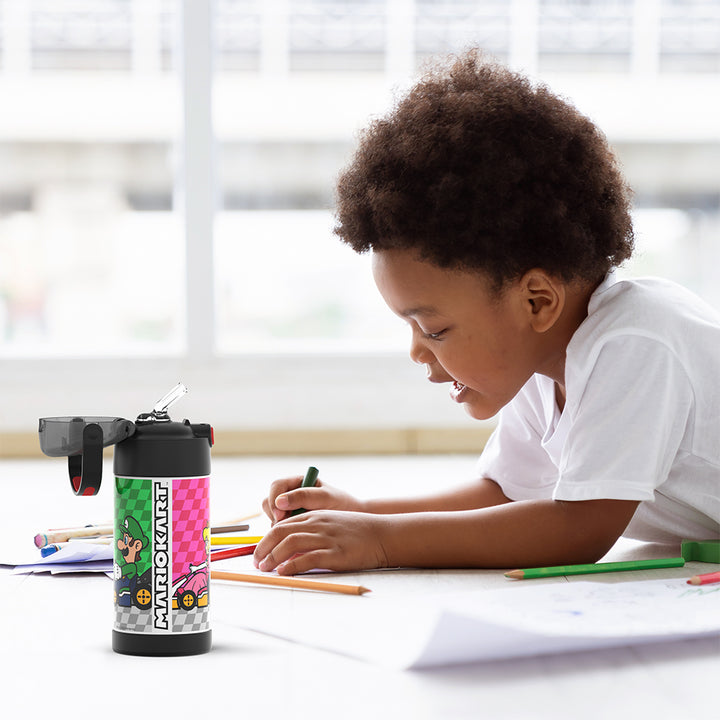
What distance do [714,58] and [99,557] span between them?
2244 millimetres

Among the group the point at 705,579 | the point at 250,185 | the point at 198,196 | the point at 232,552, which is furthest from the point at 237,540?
the point at 250,185

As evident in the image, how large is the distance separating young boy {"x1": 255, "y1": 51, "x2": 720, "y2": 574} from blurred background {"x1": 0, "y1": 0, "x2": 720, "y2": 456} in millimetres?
1418

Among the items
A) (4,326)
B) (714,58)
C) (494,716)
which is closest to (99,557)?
(494,716)

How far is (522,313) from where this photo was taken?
0.99m

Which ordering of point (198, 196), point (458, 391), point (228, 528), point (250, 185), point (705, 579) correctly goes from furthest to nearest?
point (250, 185) < point (198, 196) < point (228, 528) < point (458, 391) < point (705, 579)

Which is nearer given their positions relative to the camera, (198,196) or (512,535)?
(512,535)

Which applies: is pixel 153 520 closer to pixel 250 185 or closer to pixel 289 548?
pixel 289 548

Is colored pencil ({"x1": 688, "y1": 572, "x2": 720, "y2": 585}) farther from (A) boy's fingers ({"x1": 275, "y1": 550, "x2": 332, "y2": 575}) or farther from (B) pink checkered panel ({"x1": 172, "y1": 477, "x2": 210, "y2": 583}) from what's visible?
(B) pink checkered panel ({"x1": 172, "y1": 477, "x2": 210, "y2": 583})

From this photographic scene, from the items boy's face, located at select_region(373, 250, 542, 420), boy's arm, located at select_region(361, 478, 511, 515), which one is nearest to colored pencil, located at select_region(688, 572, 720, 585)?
boy's face, located at select_region(373, 250, 542, 420)

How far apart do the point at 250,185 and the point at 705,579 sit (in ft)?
6.30

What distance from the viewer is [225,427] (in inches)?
94.7

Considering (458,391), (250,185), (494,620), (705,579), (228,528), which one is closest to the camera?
(494,620)

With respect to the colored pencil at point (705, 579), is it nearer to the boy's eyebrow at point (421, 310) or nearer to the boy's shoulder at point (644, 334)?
the boy's shoulder at point (644, 334)

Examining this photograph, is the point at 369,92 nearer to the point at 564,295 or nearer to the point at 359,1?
the point at 359,1
